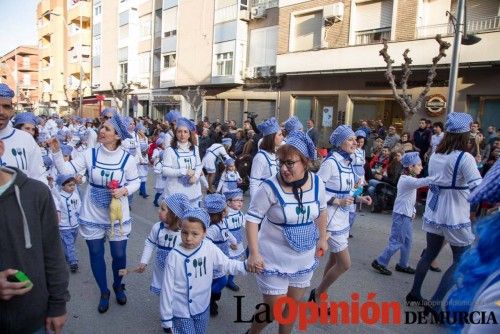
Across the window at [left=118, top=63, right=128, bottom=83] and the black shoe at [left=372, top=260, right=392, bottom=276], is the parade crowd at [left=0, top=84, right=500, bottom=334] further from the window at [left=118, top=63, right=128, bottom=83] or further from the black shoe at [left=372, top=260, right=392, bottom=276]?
the window at [left=118, top=63, right=128, bottom=83]

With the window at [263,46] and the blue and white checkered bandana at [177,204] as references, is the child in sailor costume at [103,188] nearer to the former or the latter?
the blue and white checkered bandana at [177,204]

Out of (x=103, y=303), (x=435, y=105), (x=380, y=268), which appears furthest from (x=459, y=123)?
(x=435, y=105)

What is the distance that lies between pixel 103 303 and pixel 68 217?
1566 millimetres

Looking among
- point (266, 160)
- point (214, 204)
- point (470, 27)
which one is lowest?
point (214, 204)

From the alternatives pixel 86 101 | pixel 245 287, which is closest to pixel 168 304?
pixel 245 287

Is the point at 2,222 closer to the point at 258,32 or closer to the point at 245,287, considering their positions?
the point at 245,287

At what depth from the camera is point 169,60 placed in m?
31.0

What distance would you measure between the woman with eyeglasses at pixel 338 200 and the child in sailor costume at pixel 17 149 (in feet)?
9.38

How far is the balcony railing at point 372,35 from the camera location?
Result: 1650cm

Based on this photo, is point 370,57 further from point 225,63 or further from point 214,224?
point 214,224

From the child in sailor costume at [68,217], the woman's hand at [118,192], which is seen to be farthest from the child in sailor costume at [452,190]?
the child in sailor costume at [68,217]

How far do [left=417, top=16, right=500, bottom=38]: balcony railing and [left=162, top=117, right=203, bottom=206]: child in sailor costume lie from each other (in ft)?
41.1

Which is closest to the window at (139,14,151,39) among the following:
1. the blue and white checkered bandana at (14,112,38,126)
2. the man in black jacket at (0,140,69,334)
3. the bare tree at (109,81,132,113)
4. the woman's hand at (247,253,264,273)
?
the bare tree at (109,81,132,113)

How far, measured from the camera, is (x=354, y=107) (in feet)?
58.4
